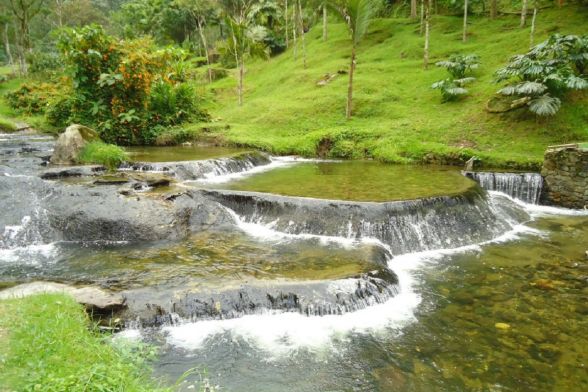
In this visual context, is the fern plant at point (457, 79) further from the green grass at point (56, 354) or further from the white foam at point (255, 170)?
the green grass at point (56, 354)

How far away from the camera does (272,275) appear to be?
6.59m

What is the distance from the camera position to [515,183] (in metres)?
11.6

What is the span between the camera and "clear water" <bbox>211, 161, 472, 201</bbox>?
9641 mm

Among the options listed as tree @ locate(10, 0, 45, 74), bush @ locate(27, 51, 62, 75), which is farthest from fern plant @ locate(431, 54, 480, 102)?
tree @ locate(10, 0, 45, 74)

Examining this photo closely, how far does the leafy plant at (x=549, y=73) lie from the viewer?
13.5 m

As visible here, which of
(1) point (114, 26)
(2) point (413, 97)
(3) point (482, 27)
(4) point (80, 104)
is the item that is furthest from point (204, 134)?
(1) point (114, 26)

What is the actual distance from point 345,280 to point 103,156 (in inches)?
363

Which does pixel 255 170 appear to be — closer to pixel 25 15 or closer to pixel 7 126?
pixel 7 126

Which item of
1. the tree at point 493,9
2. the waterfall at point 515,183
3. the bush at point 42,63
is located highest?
the tree at point 493,9

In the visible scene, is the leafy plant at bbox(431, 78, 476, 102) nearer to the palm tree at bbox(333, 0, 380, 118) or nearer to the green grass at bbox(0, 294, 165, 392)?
the palm tree at bbox(333, 0, 380, 118)

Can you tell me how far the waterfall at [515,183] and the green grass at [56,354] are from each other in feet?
34.8

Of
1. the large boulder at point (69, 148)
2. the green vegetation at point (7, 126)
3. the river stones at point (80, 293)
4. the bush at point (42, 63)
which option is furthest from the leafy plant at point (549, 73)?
the bush at point (42, 63)

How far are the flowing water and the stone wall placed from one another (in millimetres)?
534

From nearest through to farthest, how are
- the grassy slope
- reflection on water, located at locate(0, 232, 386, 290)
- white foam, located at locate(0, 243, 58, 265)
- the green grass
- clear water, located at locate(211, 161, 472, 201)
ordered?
1. the green grass
2. reflection on water, located at locate(0, 232, 386, 290)
3. white foam, located at locate(0, 243, 58, 265)
4. clear water, located at locate(211, 161, 472, 201)
5. the grassy slope
